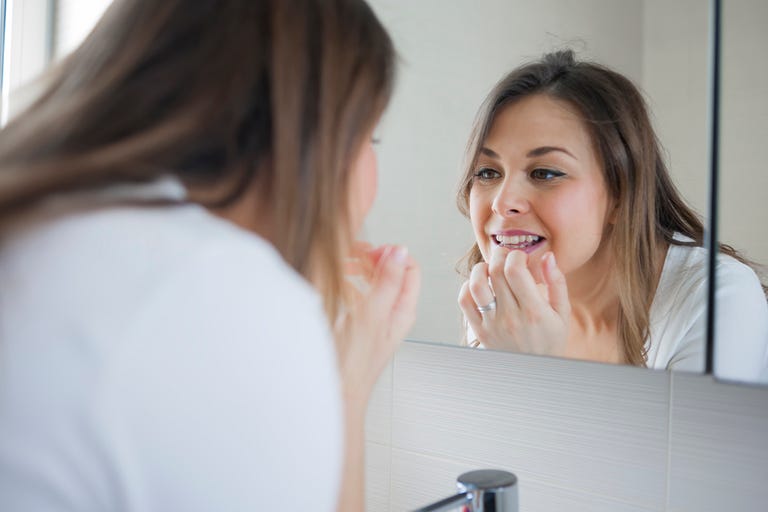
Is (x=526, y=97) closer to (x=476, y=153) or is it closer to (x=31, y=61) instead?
(x=476, y=153)

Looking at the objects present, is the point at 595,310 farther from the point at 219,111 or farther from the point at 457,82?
the point at 219,111

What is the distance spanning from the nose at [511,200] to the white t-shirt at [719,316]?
130mm

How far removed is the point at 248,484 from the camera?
Result: 34 centimetres

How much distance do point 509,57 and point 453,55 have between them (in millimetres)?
60

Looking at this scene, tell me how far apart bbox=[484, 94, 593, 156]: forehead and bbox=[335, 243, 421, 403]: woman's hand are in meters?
0.14

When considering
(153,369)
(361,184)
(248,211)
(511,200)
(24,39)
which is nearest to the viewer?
(153,369)

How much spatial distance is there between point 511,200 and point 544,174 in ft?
0.13

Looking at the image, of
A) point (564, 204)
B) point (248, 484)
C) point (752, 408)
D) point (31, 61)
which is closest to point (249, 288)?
point (248, 484)

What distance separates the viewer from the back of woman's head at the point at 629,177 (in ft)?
1.89

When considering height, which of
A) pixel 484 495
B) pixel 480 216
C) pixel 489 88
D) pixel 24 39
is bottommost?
pixel 484 495

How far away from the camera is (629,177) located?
59 cm

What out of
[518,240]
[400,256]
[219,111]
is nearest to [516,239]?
[518,240]

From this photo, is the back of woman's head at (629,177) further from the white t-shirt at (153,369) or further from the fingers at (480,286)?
the white t-shirt at (153,369)

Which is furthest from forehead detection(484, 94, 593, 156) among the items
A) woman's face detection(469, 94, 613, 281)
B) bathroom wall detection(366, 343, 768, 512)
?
bathroom wall detection(366, 343, 768, 512)
